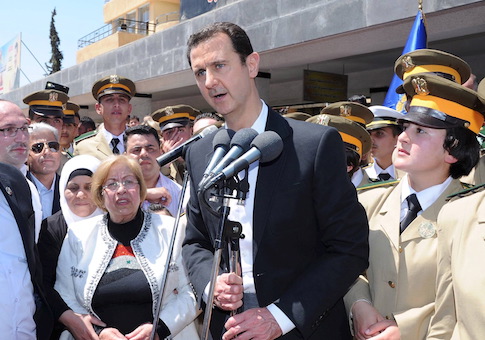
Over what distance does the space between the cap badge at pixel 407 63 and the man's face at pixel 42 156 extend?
8.67 feet

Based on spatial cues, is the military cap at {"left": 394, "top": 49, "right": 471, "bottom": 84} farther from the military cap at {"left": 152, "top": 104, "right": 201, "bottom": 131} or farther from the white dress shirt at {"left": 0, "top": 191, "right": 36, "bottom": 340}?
the military cap at {"left": 152, "top": 104, "right": 201, "bottom": 131}

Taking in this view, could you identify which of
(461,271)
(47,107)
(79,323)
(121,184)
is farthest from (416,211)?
(47,107)

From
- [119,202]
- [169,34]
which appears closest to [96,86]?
[119,202]

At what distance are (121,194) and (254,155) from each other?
1573 mm

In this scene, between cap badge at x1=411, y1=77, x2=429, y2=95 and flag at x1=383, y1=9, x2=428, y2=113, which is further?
flag at x1=383, y1=9, x2=428, y2=113

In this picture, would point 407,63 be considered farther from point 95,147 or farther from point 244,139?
point 95,147

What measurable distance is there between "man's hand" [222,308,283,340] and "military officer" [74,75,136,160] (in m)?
3.31

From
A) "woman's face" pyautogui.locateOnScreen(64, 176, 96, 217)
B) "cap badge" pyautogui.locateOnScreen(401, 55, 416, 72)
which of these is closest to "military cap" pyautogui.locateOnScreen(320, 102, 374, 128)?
"cap badge" pyautogui.locateOnScreen(401, 55, 416, 72)

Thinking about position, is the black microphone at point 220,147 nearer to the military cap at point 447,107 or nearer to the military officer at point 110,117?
the military cap at point 447,107

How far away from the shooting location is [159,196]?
4.18 meters

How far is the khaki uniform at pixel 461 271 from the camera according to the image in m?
1.93

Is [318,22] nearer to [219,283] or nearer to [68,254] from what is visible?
[68,254]

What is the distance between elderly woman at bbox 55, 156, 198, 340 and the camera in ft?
9.87

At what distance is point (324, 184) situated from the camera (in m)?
2.12
